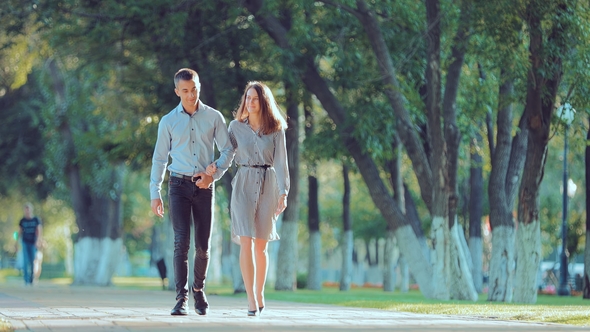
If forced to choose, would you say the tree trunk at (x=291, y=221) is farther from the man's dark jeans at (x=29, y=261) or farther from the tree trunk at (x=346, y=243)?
the tree trunk at (x=346, y=243)

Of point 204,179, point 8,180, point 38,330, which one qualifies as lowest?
point 38,330

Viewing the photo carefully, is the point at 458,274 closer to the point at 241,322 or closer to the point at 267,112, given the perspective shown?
the point at 267,112

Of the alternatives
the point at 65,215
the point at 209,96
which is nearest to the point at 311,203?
the point at 209,96

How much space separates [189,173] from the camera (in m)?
10.7

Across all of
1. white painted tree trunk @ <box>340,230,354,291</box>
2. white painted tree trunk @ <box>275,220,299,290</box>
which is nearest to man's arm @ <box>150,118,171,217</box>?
white painted tree trunk @ <box>275,220,299,290</box>

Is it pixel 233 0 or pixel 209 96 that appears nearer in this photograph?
pixel 233 0

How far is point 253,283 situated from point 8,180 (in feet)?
101

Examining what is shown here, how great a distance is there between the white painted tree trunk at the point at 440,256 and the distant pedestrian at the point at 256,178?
9857mm

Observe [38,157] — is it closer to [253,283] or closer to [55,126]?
[55,126]

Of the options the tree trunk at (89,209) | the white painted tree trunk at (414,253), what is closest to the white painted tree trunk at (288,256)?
the white painted tree trunk at (414,253)

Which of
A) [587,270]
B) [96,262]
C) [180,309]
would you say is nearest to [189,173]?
[180,309]

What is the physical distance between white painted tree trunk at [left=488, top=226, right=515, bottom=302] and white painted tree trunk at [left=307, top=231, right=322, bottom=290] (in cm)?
1090

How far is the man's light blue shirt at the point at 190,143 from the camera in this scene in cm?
1076

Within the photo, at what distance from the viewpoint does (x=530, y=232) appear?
1964 centimetres
